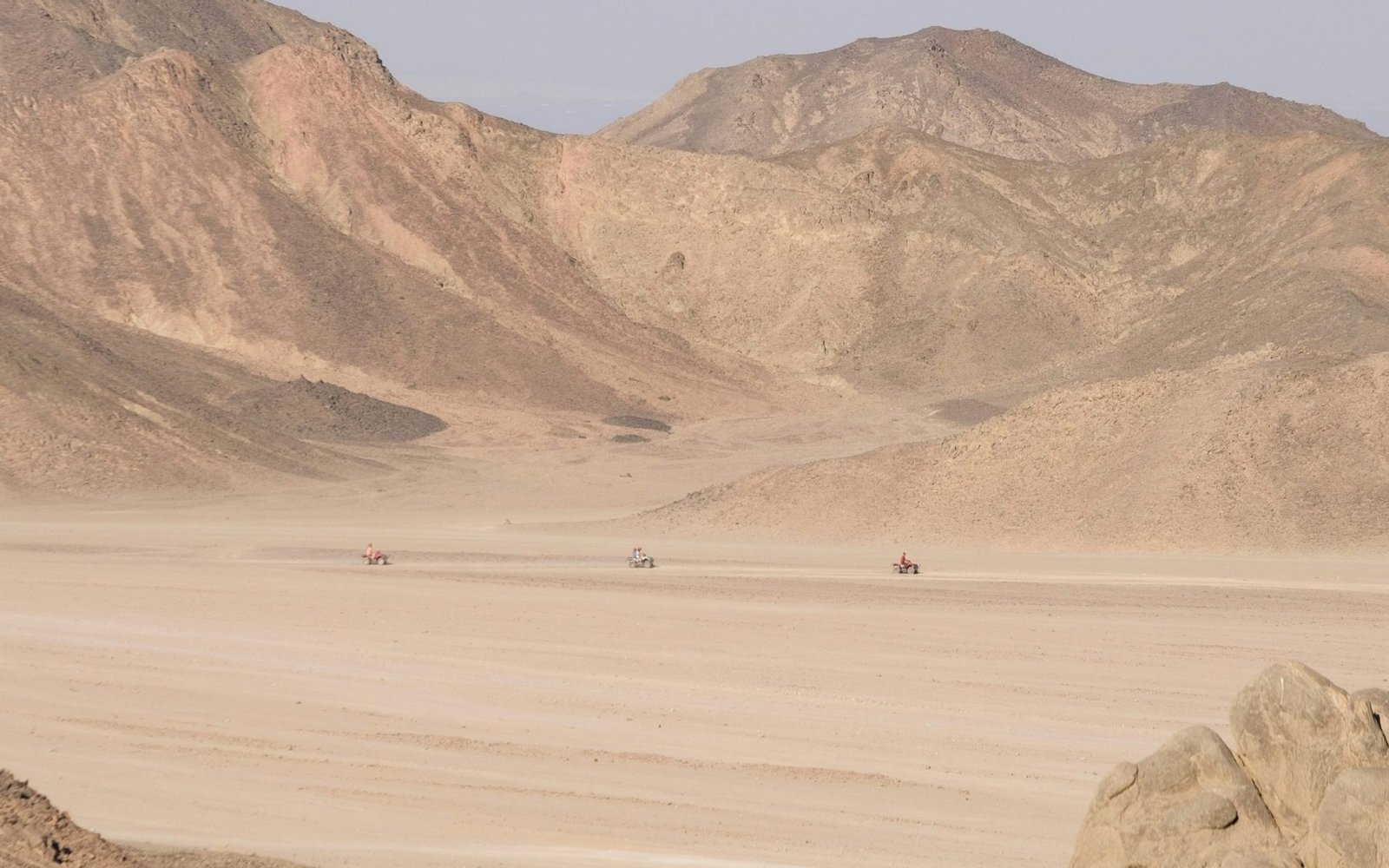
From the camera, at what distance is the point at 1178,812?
9.92 metres

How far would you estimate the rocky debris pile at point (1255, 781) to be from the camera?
378 inches

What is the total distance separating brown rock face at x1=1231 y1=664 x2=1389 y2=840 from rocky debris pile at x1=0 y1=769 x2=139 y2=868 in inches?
300

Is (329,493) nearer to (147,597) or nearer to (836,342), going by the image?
(147,597)

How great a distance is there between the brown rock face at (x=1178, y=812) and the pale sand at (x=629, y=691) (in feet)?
14.3

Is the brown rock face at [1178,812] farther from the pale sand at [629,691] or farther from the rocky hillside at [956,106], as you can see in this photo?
the rocky hillside at [956,106]

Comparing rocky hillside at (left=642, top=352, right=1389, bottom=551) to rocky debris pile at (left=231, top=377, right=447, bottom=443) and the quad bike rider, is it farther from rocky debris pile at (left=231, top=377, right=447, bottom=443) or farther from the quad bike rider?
rocky debris pile at (left=231, top=377, right=447, bottom=443)

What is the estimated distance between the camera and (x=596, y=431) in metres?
64.5

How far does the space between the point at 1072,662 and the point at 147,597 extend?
15090mm

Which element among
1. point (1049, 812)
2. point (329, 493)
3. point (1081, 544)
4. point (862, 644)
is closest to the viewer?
point (1049, 812)

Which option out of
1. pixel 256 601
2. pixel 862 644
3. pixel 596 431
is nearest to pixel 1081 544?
pixel 862 644

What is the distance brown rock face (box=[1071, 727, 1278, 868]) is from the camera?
9.77 metres

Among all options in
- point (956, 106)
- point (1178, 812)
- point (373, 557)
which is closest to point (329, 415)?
point (373, 557)

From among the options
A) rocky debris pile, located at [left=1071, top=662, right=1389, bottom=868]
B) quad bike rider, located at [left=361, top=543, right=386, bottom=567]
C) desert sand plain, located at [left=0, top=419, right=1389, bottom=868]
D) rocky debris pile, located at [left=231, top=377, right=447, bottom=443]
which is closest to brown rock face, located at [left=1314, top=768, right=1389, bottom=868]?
rocky debris pile, located at [left=1071, top=662, right=1389, bottom=868]

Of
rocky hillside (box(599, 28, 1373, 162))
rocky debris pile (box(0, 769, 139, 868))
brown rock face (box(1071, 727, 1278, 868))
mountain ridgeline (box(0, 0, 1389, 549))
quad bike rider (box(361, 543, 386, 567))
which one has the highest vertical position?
rocky hillside (box(599, 28, 1373, 162))
